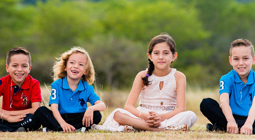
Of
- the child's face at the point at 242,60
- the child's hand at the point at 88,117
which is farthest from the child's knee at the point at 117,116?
the child's face at the point at 242,60

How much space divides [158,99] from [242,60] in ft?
4.43

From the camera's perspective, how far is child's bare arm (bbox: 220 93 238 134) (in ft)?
14.8

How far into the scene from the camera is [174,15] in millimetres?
46219

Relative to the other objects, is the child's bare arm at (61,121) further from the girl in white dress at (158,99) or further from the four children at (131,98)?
the girl in white dress at (158,99)

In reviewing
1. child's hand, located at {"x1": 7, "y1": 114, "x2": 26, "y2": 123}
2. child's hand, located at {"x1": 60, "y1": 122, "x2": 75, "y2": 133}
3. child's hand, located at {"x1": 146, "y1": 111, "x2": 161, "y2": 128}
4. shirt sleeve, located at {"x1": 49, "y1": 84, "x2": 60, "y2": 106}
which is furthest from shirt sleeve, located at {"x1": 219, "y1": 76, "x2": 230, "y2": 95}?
child's hand, located at {"x1": 7, "y1": 114, "x2": 26, "y2": 123}

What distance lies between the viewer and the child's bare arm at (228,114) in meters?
4.52

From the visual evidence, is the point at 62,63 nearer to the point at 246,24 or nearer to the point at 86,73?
the point at 86,73

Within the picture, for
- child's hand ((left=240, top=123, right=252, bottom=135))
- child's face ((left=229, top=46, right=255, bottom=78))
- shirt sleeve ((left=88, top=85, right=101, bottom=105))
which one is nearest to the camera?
child's hand ((left=240, top=123, right=252, bottom=135))

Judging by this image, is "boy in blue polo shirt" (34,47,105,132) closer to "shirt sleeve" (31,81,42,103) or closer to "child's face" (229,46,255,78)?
"shirt sleeve" (31,81,42,103)

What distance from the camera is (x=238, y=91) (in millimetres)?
4922

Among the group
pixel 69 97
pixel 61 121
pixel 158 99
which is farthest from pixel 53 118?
pixel 158 99

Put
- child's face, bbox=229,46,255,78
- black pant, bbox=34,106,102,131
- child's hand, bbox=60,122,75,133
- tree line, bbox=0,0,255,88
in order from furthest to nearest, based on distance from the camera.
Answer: tree line, bbox=0,0,255,88
child's face, bbox=229,46,255,78
black pant, bbox=34,106,102,131
child's hand, bbox=60,122,75,133

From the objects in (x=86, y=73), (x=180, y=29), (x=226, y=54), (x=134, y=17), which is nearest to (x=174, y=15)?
(x=180, y=29)

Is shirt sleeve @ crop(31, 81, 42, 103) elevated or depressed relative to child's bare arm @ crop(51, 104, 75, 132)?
elevated
